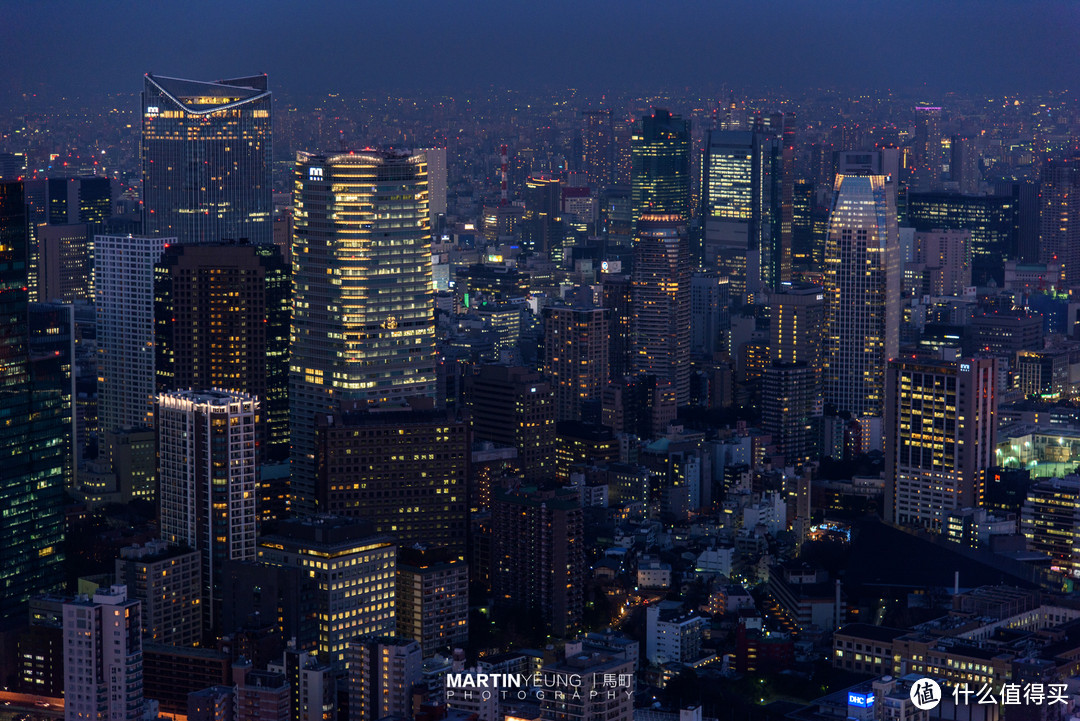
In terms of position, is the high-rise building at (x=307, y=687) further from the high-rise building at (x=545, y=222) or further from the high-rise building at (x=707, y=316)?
the high-rise building at (x=545, y=222)

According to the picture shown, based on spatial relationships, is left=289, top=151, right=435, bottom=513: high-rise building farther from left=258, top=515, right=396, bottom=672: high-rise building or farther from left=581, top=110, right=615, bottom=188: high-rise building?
left=581, top=110, right=615, bottom=188: high-rise building

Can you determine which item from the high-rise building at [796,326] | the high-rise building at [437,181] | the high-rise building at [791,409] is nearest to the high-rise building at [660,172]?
the high-rise building at [437,181]

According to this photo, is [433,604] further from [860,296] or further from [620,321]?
[860,296]

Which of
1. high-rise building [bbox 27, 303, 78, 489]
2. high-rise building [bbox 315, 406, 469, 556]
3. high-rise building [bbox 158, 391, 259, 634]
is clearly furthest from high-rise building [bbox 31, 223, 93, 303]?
high-rise building [bbox 158, 391, 259, 634]

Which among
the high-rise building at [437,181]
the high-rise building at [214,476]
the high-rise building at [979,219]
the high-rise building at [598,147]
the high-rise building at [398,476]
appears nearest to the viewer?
the high-rise building at [214,476]

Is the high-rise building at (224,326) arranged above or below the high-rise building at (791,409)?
above
